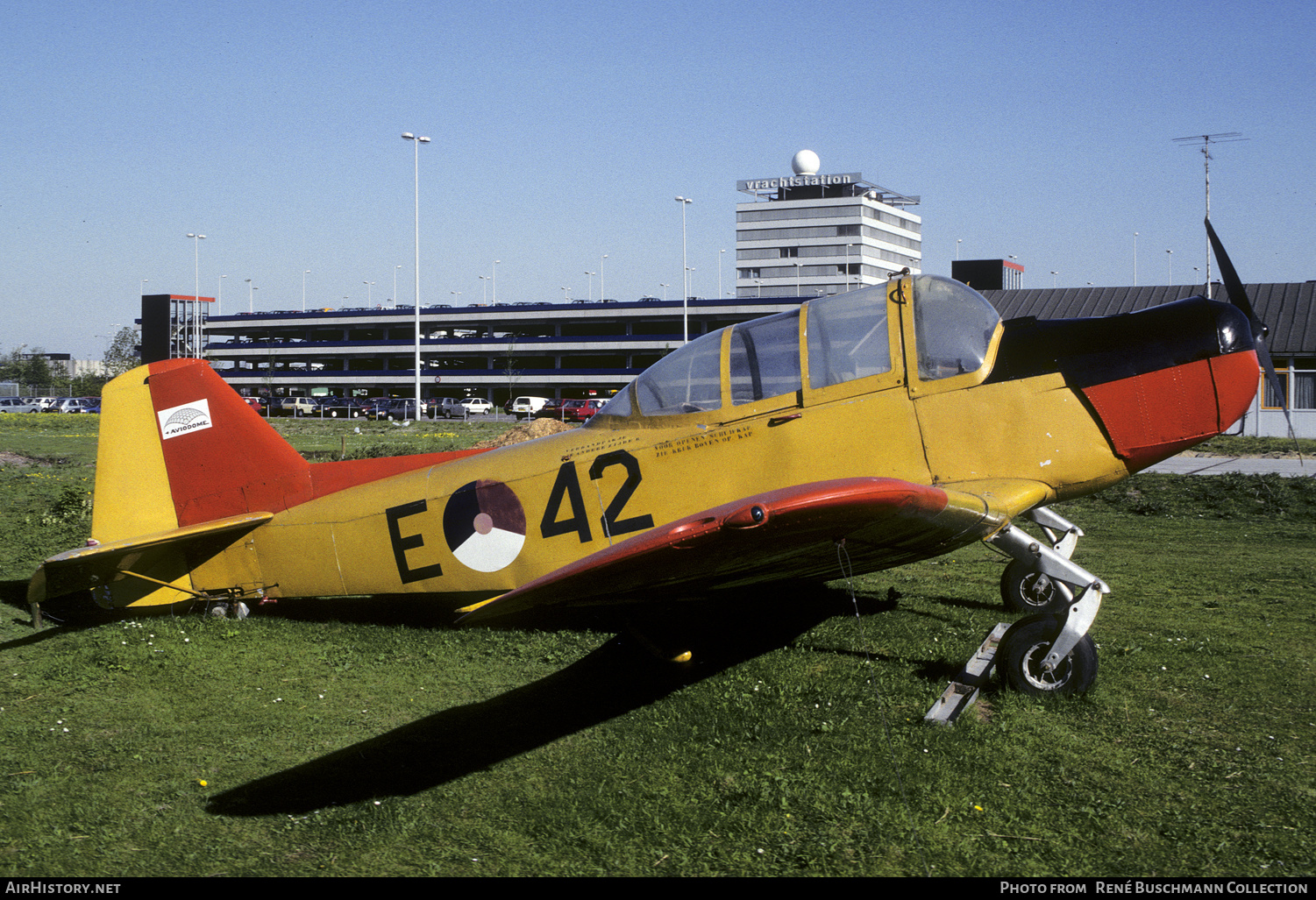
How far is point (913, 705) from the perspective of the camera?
18.2 ft

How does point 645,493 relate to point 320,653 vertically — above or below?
above

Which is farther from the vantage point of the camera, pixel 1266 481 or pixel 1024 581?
pixel 1266 481

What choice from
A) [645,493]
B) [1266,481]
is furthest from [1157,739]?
[1266,481]

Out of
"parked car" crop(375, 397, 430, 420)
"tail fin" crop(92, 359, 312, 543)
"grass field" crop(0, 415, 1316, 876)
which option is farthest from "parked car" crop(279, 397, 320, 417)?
"tail fin" crop(92, 359, 312, 543)

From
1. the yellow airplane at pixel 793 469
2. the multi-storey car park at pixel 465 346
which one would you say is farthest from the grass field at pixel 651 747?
the multi-storey car park at pixel 465 346

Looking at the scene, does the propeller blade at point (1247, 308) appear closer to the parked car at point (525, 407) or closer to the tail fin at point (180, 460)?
the tail fin at point (180, 460)

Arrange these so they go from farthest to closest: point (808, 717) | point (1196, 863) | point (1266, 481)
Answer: point (1266, 481) → point (808, 717) → point (1196, 863)

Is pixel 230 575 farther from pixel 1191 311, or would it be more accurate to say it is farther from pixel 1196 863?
pixel 1191 311

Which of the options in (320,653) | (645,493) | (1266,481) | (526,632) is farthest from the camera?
(1266,481)

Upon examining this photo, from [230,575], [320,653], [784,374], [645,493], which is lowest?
[320,653]

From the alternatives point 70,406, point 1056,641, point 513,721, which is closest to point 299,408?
point 70,406

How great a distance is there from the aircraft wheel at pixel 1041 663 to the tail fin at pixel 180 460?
5.39 meters

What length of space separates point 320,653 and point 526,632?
1.55 m

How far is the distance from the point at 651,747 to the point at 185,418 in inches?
197
